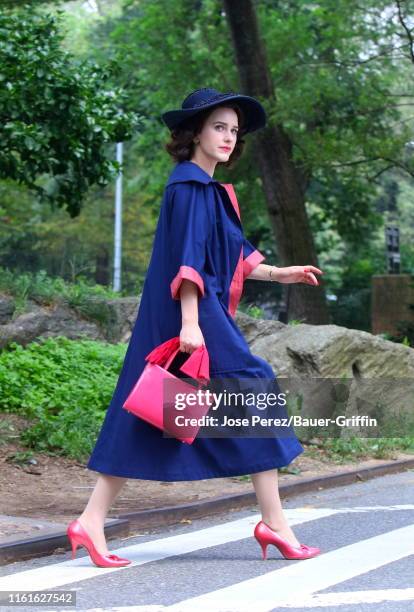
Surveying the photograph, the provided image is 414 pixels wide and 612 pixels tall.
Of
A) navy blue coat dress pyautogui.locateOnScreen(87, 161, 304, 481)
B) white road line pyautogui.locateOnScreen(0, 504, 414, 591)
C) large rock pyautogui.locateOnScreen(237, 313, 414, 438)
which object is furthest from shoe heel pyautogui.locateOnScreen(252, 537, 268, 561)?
large rock pyautogui.locateOnScreen(237, 313, 414, 438)

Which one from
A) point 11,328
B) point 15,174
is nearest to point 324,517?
point 11,328

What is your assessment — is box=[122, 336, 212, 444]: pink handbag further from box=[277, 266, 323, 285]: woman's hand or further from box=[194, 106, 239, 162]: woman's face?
box=[194, 106, 239, 162]: woman's face

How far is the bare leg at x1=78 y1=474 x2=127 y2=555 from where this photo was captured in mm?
5148

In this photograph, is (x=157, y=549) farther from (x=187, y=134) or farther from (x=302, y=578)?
(x=187, y=134)

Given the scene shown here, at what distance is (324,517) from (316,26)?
75.9ft

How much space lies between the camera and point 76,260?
1551 centimetres

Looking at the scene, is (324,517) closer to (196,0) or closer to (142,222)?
(196,0)

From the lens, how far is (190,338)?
498cm

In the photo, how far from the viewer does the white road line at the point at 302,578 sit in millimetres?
4422

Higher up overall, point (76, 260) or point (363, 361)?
point (76, 260)

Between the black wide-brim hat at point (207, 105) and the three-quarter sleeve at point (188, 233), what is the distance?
1.09 feet

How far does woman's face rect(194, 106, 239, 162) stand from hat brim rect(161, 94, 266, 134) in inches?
2.2

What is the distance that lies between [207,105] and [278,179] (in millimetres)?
13913

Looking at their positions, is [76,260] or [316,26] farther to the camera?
[316,26]
